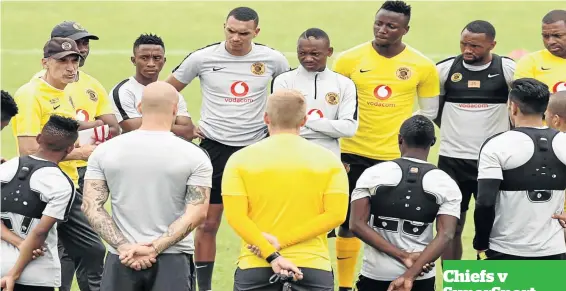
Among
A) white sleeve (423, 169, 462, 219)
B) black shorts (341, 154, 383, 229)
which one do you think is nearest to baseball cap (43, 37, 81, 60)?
black shorts (341, 154, 383, 229)

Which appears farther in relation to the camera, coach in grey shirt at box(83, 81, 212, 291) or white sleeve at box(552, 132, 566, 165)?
white sleeve at box(552, 132, 566, 165)

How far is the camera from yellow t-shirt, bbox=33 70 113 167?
8.65 meters

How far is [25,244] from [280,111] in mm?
1949

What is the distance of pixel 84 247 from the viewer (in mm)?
8195

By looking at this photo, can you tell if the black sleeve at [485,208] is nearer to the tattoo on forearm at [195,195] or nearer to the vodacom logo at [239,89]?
the tattoo on forearm at [195,195]

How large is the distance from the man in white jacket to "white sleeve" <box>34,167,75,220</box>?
Result: 90.5 inches

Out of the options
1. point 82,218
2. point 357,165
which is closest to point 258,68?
point 357,165

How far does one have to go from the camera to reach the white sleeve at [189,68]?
940cm

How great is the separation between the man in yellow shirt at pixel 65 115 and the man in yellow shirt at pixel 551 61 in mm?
3737

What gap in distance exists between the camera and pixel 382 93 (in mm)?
9258

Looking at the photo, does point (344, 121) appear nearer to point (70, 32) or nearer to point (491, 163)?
point (491, 163)

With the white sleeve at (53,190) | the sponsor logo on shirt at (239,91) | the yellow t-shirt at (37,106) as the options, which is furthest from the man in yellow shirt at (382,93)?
the white sleeve at (53,190)

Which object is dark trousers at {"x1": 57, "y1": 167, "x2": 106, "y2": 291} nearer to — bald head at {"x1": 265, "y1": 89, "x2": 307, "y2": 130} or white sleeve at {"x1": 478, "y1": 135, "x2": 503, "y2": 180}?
bald head at {"x1": 265, "y1": 89, "x2": 307, "y2": 130}

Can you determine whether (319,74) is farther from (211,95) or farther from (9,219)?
(9,219)
